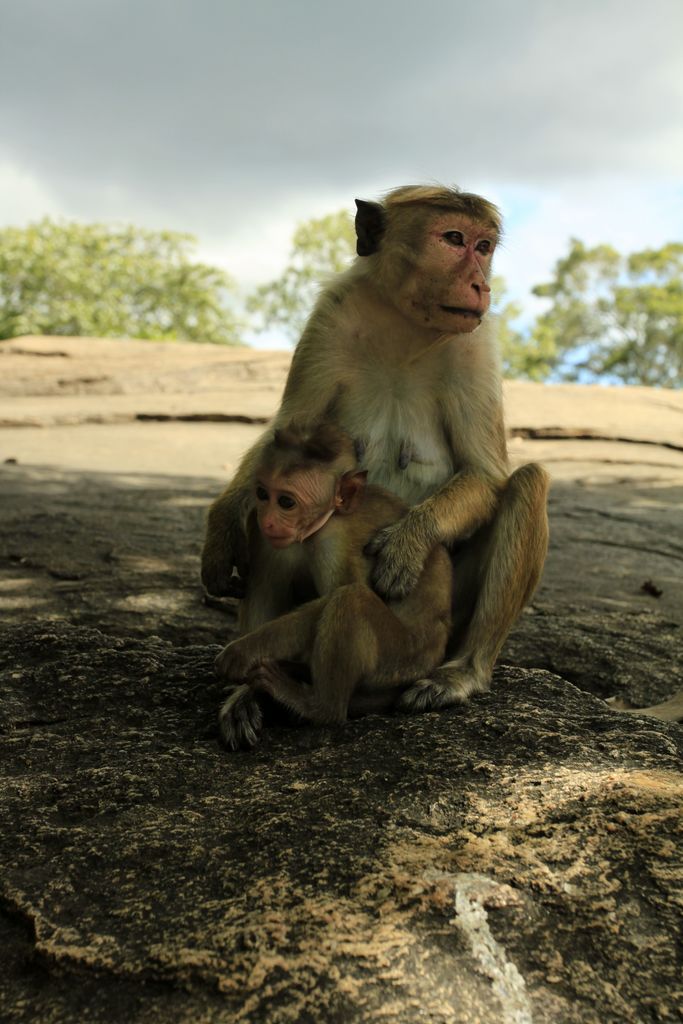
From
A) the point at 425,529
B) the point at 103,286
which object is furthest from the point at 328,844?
the point at 103,286

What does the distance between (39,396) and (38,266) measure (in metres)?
18.4

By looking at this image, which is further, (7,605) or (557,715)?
(7,605)

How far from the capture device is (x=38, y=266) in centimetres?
3350

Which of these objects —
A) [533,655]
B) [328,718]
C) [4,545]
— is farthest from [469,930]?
[4,545]

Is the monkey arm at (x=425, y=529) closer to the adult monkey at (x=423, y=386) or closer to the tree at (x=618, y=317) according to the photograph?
the adult monkey at (x=423, y=386)

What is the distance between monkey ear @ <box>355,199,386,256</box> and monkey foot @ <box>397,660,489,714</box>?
188 centimetres

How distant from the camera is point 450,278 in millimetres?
4059

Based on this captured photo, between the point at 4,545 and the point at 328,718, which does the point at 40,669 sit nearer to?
the point at 328,718

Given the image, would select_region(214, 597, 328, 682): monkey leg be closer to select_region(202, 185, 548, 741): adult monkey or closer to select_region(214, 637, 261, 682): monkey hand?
Result: select_region(214, 637, 261, 682): monkey hand

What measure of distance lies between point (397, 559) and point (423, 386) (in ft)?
3.08

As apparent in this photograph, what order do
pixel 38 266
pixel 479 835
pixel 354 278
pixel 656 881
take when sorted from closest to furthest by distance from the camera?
pixel 656 881
pixel 479 835
pixel 354 278
pixel 38 266

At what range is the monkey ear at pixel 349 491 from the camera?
3.51m

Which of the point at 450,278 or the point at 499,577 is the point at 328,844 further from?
the point at 450,278

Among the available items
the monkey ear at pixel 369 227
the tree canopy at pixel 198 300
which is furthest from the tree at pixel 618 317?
the monkey ear at pixel 369 227
